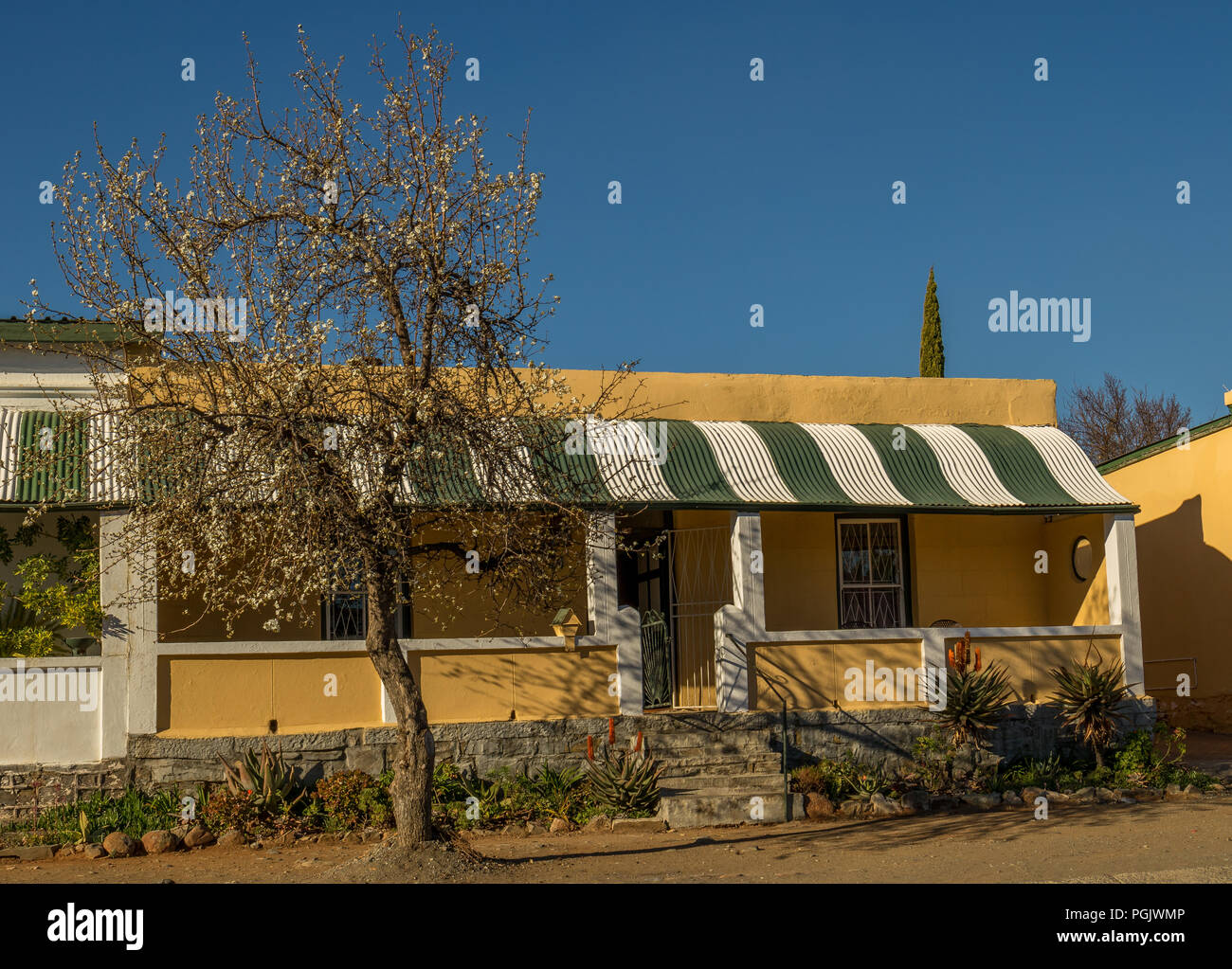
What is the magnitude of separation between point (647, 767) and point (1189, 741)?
8675 millimetres

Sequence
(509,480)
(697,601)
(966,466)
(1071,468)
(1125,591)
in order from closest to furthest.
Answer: (509,480), (1125,591), (697,601), (966,466), (1071,468)

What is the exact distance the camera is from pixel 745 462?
13.8 metres

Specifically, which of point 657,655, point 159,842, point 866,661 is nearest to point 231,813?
point 159,842

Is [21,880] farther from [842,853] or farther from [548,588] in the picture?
[842,853]

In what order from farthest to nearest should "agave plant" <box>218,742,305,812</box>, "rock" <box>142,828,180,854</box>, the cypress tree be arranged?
the cypress tree < "agave plant" <box>218,742,305,812</box> < "rock" <box>142,828,180,854</box>

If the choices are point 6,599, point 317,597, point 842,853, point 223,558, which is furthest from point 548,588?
point 6,599

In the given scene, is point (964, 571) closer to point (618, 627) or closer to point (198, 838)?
point (618, 627)

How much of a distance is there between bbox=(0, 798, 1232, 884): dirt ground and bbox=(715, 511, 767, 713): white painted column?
1.75 m

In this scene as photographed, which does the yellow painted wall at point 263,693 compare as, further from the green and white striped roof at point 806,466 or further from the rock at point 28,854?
the green and white striped roof at point 806,466

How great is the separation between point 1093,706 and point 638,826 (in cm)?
542

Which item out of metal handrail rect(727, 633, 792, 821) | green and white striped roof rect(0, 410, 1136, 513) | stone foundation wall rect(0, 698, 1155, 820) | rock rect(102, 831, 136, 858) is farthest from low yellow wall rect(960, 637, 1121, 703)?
rock rect(102, 831, 136, 858)

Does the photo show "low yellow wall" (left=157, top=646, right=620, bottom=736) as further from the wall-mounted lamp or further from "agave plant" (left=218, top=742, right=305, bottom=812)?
"agave plant" (left=218, top=742, right=305, bottom=812)

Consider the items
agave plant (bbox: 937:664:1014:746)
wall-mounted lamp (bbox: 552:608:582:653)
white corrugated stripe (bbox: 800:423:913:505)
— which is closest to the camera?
wall-mounted lamp (bbox: 552:608:582:653)

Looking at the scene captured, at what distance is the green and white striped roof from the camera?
12258 mm
